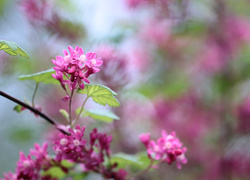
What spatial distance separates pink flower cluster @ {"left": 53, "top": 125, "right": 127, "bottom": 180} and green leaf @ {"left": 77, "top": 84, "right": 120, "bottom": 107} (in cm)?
6

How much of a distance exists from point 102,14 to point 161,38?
1.56 ft

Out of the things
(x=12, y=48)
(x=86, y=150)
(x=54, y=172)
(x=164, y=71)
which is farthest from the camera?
(x=164, y=71)

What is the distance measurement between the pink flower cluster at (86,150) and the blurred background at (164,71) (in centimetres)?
33

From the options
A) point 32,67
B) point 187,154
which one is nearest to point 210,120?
point 187,154

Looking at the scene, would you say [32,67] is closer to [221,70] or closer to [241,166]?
[221,70]

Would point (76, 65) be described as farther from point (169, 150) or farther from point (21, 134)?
point (21, 134)

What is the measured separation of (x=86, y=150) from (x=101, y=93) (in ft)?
0.38

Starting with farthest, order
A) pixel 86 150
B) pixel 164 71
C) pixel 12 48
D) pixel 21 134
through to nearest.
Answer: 1. pixel 164 71
2. pixel 21 134
3. pixel 86 150
4. pixel 12 48

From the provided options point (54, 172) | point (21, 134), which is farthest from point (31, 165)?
point (21, 134)

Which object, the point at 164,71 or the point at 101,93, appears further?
the point at 164,71

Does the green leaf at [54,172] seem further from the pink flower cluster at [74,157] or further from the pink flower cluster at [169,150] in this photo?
the pink flower cluster at [169,150]

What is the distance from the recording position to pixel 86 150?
611 millimetres

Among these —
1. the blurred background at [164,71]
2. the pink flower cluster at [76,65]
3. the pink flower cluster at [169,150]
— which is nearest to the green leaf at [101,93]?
the pink flower cluster at [76,65]

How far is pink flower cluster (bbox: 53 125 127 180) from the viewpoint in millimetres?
560
